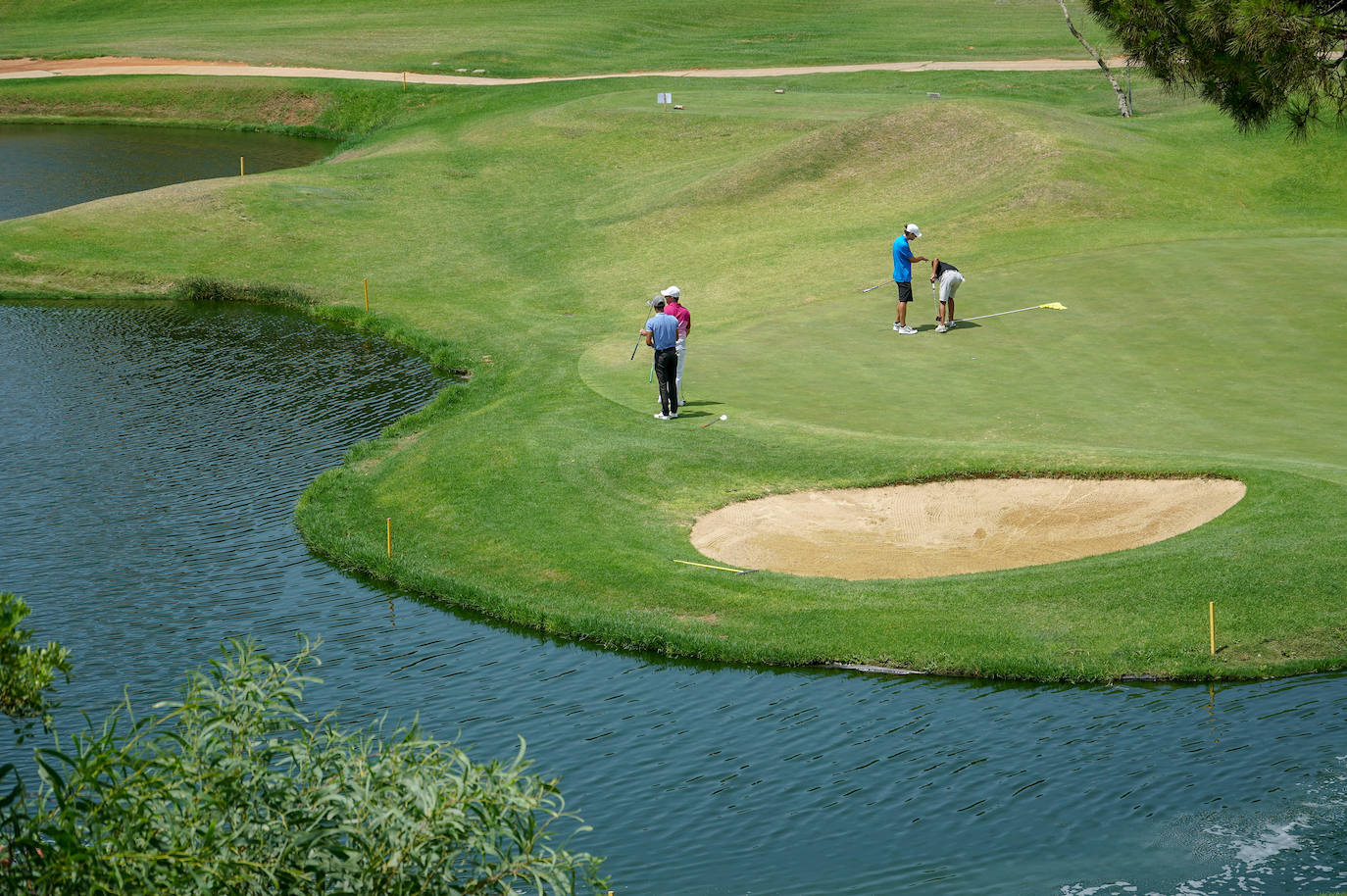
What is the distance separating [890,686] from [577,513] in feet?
21.4

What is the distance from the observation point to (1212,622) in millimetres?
15727

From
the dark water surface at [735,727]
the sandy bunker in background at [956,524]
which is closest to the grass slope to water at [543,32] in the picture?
the dark water surface at [735,727]

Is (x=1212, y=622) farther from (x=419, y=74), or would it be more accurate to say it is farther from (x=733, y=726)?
(x=419, y=74)

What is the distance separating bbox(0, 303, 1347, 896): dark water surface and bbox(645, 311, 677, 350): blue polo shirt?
6371 mm

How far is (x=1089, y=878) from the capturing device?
39.9 ft

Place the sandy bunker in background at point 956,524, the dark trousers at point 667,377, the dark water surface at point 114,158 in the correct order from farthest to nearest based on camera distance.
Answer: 1. the dark water surface at point 114,158
2. the dark trousers at point 667,377
3. the sandy bunker in background at point 956,524

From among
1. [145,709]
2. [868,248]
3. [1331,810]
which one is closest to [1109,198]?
[868,248]

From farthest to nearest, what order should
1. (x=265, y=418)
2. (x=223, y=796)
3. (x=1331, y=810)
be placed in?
(x=265, y=418)
(x=1331, y=810)
(x=223, y=796)

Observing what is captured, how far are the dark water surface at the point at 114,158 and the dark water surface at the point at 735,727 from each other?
2784 centimetres

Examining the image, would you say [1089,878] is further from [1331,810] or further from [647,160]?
[647,160]

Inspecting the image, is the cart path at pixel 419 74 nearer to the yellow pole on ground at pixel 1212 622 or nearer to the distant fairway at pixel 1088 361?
the distant fairway at pixel 1088 361

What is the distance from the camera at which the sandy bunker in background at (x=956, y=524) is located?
19062 mm

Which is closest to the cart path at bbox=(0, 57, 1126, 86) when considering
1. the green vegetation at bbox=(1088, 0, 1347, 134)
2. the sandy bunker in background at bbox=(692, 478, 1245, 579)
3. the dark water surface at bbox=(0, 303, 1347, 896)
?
the dark water surface at bbox=(0, 303, 1347, 896)

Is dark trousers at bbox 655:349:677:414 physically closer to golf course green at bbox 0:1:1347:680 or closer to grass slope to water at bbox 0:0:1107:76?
golf course green at bbox 0:1:1347:680
